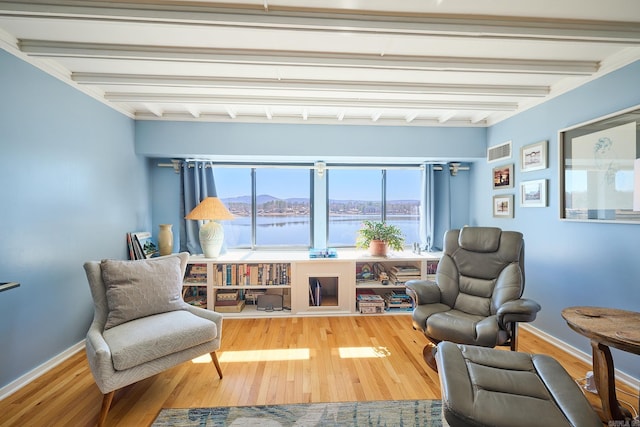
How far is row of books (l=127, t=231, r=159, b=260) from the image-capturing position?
118 inches

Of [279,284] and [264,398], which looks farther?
[279,284]

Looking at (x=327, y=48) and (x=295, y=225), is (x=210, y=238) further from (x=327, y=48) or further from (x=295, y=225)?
(x=327, y=48)

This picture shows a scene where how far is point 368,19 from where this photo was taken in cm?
158

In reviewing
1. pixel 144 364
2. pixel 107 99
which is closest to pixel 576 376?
pixel 144 364

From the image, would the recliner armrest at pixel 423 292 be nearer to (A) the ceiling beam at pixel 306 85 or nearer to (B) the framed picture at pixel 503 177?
(B) the framed picture at pixel 503 177

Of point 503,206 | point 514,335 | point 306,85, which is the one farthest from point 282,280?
point 503,206

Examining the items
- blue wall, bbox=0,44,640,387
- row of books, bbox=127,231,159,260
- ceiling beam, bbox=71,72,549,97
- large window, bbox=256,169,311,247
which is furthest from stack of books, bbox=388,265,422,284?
row of books, bbox=127,231,159,260

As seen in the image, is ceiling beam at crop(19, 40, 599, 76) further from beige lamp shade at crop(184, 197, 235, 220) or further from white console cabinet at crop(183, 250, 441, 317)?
white console cabinet at crop(183, 250, 441, 317)

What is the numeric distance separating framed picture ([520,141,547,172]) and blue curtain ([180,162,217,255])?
365cm

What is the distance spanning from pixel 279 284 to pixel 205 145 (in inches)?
74.3

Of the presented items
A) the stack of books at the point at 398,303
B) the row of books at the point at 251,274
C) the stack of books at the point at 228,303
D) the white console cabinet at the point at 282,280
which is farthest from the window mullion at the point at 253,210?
the stack of books at the point at 398,303

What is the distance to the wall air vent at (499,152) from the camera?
3070 millimetres

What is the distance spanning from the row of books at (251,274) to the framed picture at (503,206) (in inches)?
102

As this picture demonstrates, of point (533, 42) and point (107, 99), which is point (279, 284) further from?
point (533, 42)
